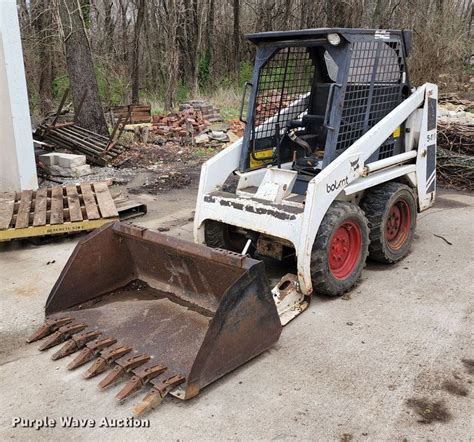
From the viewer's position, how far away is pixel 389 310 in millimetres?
4246

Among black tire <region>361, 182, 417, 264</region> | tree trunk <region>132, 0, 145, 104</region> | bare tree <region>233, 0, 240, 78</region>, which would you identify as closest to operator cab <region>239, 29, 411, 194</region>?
black tire <region>361, 182, 417, 264</region>

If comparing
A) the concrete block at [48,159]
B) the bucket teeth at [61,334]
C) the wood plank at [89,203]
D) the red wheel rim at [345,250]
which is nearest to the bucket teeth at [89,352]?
the bucket teeth at [61,334]

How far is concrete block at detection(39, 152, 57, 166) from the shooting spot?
8750 millimetres

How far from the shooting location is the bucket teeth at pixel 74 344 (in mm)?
3504

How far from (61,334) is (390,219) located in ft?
10.6

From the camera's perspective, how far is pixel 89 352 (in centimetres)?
344

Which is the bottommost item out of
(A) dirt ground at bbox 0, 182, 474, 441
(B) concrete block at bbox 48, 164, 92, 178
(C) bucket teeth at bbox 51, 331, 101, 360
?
(B) concrete block at bbox 48, 164, 92, 178

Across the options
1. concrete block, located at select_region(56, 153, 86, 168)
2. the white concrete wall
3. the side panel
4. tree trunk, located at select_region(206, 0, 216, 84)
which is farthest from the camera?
tree trunk, located at select_region(206, 0, 216, 84)

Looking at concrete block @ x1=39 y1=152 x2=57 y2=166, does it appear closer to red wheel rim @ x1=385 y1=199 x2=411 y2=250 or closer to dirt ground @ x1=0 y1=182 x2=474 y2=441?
dirt ground @ x1=0 y1=182 x2=474 y2=441

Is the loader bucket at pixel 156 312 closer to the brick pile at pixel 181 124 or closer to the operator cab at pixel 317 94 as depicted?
the operator cab at pixel 317 94

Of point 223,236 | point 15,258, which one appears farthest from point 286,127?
point 15,258

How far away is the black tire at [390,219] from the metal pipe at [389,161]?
22 centimetres

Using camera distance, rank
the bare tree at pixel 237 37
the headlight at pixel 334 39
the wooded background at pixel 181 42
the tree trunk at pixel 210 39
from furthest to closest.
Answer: the bare tree at pixel 237 37
the tree trunk at pixel 210 39
the wooded background at pixel 181 42
the headlight at pixel 334 39

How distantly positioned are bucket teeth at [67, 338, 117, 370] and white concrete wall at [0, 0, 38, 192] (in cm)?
432
